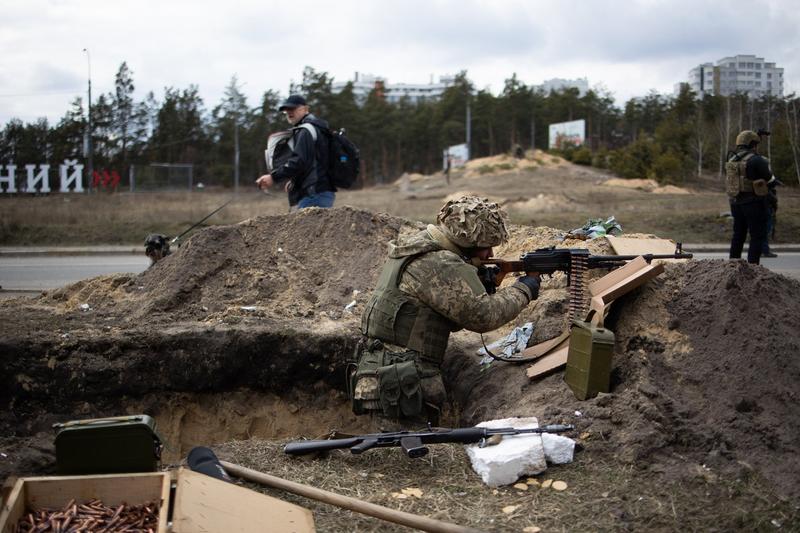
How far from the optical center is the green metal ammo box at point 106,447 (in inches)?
136

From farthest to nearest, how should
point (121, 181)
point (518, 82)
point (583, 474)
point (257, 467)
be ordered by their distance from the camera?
point (518, 82) < point (121, 181) < point (257, 467) < point (583, 474)

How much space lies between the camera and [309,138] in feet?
25.6

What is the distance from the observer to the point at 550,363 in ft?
16.1

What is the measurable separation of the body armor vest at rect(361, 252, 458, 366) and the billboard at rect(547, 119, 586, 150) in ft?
126

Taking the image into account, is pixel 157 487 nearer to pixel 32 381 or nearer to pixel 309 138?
pixel 32 381

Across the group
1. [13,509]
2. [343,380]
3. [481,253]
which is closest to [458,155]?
[343,380]

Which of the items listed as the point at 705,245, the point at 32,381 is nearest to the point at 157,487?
the point at 32,381

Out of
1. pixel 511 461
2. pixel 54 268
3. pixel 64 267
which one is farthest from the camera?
pixel 64 267

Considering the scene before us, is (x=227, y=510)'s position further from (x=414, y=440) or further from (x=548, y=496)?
(x=548, y=496)

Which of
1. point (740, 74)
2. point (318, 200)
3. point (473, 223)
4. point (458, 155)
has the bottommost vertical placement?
point (473, 223)

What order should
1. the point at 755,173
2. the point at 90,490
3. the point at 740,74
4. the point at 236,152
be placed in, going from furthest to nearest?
the point at 740,74
the point at 236,152
the point at 755,173
the point at 90,490

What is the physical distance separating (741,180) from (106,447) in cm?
804

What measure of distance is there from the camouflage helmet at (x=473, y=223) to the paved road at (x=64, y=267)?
730 centimetres

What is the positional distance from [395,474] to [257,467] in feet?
2.44
